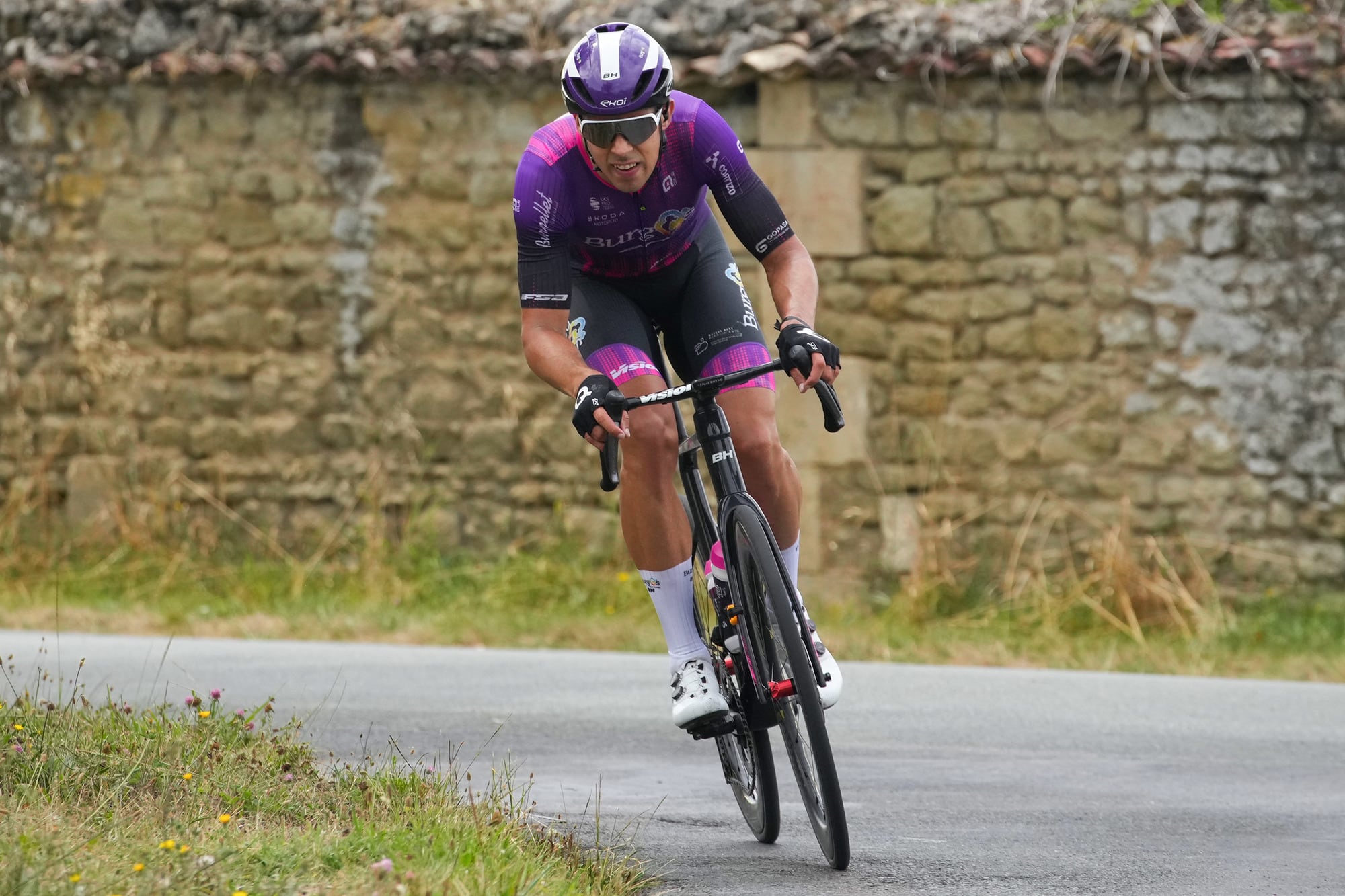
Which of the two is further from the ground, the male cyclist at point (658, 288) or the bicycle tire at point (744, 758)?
the male cyclist at point (658, 288)

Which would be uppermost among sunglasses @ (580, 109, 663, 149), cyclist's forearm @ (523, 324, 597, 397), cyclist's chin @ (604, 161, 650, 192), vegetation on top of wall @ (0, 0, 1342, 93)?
vegetation on top of wall @ (0, 0, 1342, 93)

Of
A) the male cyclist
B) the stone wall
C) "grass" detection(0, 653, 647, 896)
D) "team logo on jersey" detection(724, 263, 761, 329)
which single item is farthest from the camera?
the stone wall

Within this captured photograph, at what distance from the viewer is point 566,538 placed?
10.4 metres

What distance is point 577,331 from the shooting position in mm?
4895

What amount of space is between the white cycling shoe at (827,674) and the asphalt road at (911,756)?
42 centimetres

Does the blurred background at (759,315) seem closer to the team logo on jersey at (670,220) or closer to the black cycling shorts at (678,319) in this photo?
the black cycling shorts at (678,319)

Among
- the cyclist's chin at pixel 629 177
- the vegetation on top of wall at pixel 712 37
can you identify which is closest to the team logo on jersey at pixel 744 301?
the cyclist's chin at pixel 629 177

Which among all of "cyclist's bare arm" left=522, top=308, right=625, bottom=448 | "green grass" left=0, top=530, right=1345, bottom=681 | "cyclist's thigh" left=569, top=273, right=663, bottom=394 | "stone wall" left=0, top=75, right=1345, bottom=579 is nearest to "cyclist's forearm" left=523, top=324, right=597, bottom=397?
"cyclist's bare arm" left=522, top=308, right=625, bottom=448

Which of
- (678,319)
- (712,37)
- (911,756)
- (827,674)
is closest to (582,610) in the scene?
(712,37)

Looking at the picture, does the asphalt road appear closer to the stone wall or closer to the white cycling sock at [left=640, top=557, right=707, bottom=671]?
the white cycling sock at [left=640, top=557, right=707, bottom=671]

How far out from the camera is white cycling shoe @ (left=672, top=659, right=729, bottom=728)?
14.7 ft

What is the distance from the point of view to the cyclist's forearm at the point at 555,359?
4.46m

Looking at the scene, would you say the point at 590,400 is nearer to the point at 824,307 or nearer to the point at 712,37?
the point at 824,307

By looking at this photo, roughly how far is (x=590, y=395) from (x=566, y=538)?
20.5 ft
